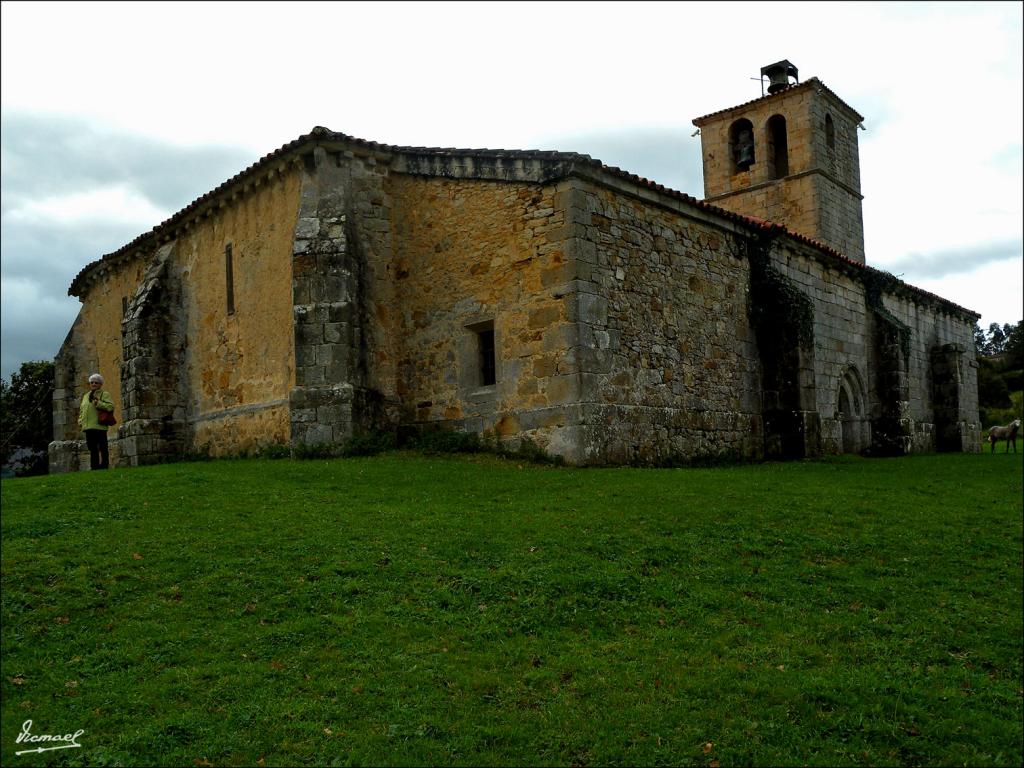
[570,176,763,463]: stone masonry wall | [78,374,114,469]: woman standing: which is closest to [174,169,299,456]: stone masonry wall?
[78,374,114,469]: woman standing

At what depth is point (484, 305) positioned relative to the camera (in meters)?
15.6

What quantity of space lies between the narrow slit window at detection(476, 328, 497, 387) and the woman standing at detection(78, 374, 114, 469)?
6584 millimetres

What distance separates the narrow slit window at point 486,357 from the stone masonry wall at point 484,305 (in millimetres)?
123

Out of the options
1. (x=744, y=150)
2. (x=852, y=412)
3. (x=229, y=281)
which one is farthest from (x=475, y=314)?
(x=744, y=150)

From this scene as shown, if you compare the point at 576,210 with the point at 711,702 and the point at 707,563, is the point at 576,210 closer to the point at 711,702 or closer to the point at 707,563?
the point at 707,563

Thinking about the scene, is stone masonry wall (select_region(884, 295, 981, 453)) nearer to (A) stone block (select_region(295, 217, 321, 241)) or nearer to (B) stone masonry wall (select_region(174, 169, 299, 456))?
(A) stone block (select_region(295, 217, 321, 241))

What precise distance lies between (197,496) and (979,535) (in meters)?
9.45

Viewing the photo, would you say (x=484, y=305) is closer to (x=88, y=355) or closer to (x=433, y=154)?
(x=433, y=154)

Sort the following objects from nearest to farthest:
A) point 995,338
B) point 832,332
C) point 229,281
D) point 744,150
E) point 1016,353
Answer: point 229,281 < point 832,332 < point 744,150 < point 1016,353 < point 995,338

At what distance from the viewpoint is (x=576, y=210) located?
14.5 m

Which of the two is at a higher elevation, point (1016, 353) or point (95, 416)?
point (1016, 353)

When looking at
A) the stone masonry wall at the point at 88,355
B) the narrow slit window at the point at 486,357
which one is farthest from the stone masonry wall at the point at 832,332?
the stone masonry wall at the point at 88,355

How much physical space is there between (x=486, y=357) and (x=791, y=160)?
595 inches
